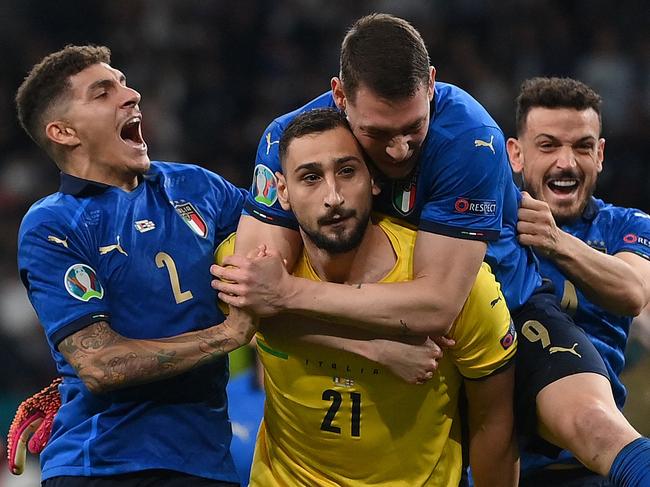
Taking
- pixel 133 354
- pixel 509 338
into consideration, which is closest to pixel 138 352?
pixel 133 354

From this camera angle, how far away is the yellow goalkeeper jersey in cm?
366

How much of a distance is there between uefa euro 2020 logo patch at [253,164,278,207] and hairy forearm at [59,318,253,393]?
45 cm

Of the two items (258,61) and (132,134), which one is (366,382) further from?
(258,61)

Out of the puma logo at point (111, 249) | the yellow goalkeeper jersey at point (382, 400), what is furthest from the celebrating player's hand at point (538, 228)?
the puma logo at point (111, 249)

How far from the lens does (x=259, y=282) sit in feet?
11.6

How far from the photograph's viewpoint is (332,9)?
10812mm

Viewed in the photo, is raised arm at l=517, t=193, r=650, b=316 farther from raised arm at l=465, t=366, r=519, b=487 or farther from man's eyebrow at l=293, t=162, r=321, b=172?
man's eyebrow at l=293, t=162, r=321, b=172

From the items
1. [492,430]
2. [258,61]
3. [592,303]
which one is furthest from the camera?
[258,61]

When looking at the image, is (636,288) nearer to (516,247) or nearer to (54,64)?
(516,247)

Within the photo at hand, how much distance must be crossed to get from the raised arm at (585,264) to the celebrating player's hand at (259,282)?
984 millimetres

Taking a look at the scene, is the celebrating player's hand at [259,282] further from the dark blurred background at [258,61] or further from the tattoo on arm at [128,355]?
the dark blurred background at [258,61]

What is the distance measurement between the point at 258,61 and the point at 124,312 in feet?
23.4

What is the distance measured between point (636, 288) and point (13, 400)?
15.8 ft

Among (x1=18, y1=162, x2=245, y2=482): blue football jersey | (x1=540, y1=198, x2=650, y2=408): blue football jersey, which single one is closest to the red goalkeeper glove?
(x1=18, y1=162, x2=245, y2=482): blue football jersey
